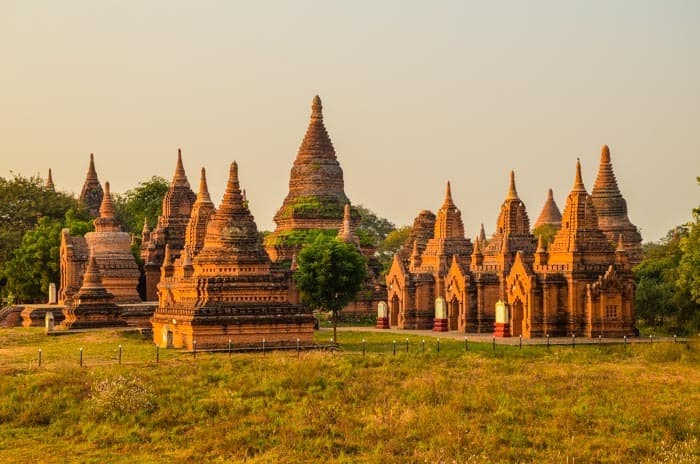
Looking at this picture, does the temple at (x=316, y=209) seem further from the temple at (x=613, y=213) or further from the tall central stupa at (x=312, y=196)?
the temple at (x=613, y=213)

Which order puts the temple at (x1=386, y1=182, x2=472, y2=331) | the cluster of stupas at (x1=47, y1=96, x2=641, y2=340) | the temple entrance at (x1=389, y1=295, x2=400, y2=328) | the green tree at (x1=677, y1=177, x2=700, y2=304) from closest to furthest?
the cluster of stupas at (x1=47, y1=96, x2=641, y2=340) → the green tree at (x1=677, y1=177, x2=700, y2=304) → the temple at (x1=386, y1=182, x2=472, y2=331) → the temple entrance at (x1=389, y1=295, x2=400, y2=328)

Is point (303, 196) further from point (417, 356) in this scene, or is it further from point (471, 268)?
point (417, 356)

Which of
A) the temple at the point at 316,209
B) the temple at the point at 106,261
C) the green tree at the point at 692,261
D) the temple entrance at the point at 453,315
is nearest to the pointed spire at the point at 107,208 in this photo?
the temple at the point at 106,261

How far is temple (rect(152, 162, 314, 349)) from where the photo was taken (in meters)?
41.0

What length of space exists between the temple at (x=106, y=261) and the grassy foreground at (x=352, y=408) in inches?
748

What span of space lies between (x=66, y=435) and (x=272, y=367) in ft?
25.8

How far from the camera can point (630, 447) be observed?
93.6 feet

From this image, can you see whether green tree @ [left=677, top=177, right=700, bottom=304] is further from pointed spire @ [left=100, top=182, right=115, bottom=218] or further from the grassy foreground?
pointed spire @ [left=100, top=182, right=115, bottom=218]

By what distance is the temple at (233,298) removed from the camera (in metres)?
41.0

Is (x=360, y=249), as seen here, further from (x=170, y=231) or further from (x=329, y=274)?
(x=329, y=274)

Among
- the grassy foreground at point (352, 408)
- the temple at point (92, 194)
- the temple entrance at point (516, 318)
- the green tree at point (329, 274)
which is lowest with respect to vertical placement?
the grassy foreground at point (352, 408)

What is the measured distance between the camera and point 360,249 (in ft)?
222

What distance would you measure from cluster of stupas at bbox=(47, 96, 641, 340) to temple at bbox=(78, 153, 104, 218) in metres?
22.6

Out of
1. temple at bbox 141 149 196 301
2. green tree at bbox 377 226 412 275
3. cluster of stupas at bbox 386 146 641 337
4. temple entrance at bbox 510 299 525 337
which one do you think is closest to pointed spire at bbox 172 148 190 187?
temple at bbox 141 149 196 301
